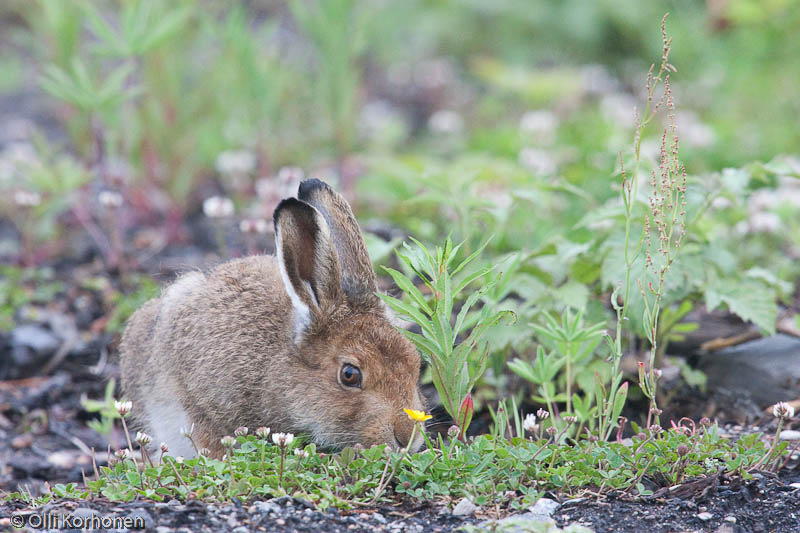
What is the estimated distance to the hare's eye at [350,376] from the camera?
4.56 m

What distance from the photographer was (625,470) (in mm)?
4129

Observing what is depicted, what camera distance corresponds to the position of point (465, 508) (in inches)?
155

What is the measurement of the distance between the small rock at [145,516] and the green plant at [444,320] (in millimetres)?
1347

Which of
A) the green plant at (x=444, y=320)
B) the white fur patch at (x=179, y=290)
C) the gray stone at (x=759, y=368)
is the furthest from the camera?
the gray stone at (x=759, y=368)

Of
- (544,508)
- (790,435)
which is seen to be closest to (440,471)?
(544,508)

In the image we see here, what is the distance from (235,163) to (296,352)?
3924mm

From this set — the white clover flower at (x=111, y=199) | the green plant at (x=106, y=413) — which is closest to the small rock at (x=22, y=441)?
the green plant at (x=106, y=413)

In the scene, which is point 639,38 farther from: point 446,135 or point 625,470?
point 625,470

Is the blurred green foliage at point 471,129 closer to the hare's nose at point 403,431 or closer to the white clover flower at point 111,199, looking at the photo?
the white clover flower at point 111,199

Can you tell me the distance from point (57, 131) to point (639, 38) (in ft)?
25.9

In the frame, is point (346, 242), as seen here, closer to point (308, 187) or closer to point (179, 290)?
point (308, 187)

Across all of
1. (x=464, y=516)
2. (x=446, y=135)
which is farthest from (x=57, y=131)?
(x=464, y=516)

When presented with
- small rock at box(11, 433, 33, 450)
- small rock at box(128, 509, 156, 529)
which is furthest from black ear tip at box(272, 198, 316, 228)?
small rock at box(11, 433, 33, 450)

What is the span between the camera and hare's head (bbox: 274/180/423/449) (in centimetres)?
447
